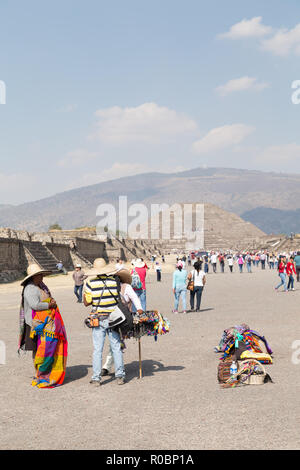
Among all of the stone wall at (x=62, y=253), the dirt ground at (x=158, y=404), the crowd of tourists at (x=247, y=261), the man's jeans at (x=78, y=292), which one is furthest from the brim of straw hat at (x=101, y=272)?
the stone wall at (x=62, y=253)

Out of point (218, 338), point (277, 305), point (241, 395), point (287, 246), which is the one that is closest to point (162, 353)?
point (218, 338)

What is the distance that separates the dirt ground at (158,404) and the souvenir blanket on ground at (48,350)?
0.19m

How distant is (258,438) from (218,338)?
544 cm

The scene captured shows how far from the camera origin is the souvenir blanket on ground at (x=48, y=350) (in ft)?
22.4

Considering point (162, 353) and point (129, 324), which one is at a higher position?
point (129, 324)

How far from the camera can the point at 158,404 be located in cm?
575

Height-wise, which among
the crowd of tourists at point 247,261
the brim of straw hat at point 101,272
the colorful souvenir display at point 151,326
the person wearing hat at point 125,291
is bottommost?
the crowd of tourists at point 247,261

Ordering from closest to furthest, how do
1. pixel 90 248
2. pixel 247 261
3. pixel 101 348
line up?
pixel 101 348, pixel 247 261, pixel 90 248

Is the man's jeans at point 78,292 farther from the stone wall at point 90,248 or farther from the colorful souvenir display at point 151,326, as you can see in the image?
the stone wall at point 90,248

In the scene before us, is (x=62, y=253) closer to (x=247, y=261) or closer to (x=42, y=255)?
(x=42, y=255)

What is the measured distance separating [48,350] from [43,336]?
20 centimetres

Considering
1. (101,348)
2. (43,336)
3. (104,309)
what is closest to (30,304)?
(43,336)
